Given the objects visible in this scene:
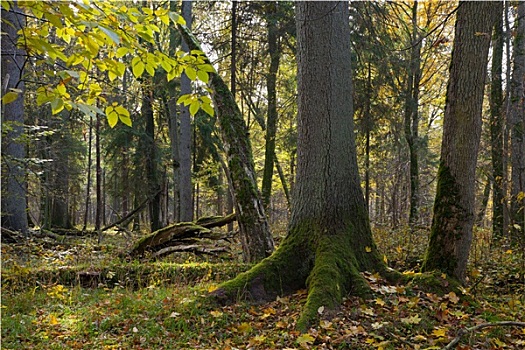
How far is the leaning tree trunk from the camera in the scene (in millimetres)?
7027

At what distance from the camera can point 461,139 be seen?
470 cm

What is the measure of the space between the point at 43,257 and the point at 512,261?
9354 millimetres

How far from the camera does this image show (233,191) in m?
7.20

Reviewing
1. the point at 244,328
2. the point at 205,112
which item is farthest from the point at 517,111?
the point at 244,328

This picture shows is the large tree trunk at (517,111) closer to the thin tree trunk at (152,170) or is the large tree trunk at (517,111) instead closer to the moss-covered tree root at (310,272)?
the moss-covered tree root at (310,272)

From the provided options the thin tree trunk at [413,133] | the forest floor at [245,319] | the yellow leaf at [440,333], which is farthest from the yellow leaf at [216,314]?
the thin tree trunk at [413,133]

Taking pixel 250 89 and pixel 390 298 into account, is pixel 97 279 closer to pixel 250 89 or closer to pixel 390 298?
pixel 390 298

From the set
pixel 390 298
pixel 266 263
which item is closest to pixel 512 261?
pixel 390 298

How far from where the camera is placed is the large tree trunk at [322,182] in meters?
5.04

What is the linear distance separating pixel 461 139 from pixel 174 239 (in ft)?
20.5

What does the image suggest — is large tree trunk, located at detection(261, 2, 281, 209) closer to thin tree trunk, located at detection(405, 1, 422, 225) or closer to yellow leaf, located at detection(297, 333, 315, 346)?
thin tree trunk, located at detection(405, 1, 422, 225)

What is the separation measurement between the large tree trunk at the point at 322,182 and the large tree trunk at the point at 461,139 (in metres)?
0.92

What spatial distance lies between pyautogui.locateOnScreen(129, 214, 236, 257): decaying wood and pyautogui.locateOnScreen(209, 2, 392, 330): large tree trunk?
3391 millimetres

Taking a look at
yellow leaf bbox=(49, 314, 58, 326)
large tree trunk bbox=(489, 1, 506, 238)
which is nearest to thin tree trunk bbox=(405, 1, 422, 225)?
large tree trunk bbox=(489, 1, 506, 238)
